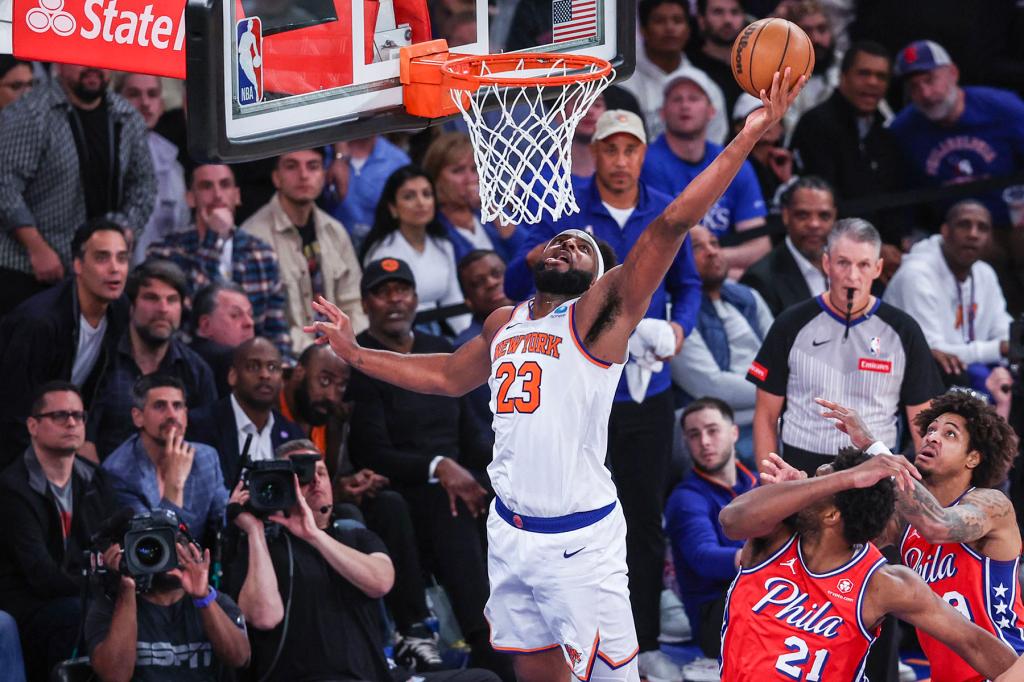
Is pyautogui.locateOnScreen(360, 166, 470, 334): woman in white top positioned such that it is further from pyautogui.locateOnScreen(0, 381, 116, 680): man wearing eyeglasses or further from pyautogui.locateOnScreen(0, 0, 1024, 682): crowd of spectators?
pyautogui.locateOnScreen(0, 381, 116, 680): man wearing eyeglasses

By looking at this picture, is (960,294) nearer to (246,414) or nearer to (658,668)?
(658,668)

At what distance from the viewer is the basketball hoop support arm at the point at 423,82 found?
6832mm

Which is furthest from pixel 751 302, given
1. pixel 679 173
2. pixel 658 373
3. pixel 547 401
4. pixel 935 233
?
pixel 547 401

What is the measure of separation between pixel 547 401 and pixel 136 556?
6.44 ft

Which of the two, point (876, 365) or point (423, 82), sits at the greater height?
point (423, 82)

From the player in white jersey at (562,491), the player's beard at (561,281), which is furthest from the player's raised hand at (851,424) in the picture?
the player's beard at (561,281)

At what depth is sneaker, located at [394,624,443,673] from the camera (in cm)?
806

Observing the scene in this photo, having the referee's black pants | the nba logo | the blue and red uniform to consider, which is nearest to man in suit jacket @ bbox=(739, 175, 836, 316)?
the referee's black pants

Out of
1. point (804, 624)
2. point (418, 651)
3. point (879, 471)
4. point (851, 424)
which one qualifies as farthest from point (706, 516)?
point (879, 471)

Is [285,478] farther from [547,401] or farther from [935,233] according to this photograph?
[935,233]

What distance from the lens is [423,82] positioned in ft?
22.4

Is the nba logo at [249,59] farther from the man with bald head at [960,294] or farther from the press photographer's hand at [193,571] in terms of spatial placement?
the man with bald head at [960,294]

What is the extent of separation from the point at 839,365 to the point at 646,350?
994 millimetres

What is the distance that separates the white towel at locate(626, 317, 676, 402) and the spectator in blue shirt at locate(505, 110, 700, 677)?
57mm
